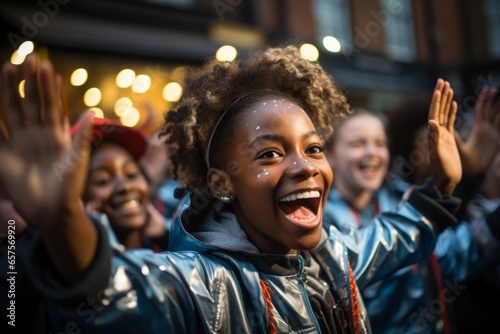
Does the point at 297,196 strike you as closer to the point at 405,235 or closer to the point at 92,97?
the point at 405,235

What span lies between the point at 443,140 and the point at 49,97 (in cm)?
146

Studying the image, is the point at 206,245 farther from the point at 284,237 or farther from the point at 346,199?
the point at 346,199

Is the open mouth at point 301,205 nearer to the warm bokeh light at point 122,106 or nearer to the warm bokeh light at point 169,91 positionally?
the warm bokeh light at point 122,106

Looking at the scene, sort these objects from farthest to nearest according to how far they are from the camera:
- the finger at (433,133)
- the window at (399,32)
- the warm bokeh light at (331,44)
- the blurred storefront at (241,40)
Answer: the window at (399,32) → the warm bokeh light at (331,44) → the blurred storefront at (241,40) → the finger at (433,133)

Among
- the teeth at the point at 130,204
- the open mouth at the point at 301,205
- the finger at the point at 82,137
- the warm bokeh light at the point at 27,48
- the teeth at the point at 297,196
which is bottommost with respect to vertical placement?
the open mouth at the point at 301,205

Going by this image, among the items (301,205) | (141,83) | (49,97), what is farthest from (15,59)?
(141,83)

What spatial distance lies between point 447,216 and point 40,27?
527 centimetres

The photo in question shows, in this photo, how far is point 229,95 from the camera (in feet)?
5.49

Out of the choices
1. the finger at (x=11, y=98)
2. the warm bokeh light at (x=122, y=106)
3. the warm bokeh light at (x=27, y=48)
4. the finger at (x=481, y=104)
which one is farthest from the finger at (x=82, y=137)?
the warm bokeh light at (x=122, y=106)

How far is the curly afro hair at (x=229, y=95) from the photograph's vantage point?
1.67 meters

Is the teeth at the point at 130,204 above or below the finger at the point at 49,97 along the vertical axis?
below

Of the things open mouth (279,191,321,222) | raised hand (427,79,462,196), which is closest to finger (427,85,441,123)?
raised hand (427,79,462,196)

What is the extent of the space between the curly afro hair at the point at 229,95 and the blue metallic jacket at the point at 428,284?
30.9 inches

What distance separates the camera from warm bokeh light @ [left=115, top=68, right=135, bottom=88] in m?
6.60
